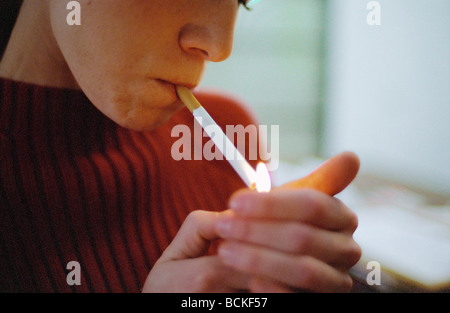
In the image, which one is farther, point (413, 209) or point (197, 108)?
point (413, 209)

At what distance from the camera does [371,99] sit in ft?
4.86

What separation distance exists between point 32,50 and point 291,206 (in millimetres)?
509

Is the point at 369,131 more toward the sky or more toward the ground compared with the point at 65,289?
more toward the sky

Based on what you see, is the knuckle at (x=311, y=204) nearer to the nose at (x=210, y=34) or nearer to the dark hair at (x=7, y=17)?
the nose at (x=210, y=34)

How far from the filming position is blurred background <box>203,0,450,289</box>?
102cm

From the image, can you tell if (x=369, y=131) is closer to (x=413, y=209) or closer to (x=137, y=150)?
(x=413, y=209)

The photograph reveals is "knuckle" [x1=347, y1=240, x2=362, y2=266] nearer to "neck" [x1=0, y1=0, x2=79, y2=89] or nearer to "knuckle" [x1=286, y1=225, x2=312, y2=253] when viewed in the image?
"knuckle" [x1=286, y1=225, x2=312, y2=253]

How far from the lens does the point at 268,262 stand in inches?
10.8

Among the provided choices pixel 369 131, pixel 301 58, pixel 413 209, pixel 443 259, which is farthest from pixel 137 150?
pixel 301 58
